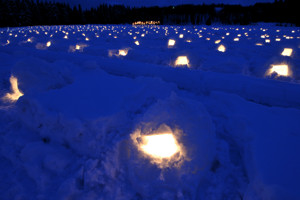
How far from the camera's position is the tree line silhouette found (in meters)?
35.5

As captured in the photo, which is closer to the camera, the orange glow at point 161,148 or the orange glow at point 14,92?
the orange glow at point 161,148

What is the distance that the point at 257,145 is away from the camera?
2.09 metres

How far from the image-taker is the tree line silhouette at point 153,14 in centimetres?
3553

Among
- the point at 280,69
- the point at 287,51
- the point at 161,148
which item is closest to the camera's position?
the point at 161,148

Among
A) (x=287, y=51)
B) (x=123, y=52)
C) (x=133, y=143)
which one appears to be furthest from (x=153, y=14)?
(x=133, y=143)

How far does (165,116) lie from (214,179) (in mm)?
1094

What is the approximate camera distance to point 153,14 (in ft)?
169

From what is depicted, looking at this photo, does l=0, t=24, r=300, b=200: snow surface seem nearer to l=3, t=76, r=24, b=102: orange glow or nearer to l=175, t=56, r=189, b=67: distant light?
l=3, t=76, r=24, b=102: orange glow

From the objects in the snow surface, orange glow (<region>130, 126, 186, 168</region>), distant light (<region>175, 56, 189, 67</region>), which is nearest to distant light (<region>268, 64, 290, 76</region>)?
the snow surface

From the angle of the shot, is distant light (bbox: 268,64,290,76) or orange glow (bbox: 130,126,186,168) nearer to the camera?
orange glow (bbox: 130,126,186,168)

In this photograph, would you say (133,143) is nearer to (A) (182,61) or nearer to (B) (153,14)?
(A) (182,61)

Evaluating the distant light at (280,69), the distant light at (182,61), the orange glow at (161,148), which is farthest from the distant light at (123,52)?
the orange glow at (161,148)

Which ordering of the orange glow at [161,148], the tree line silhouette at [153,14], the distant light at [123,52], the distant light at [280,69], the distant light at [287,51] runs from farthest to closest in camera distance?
the tree line silhouette at [153,14]
the distant light at [123,52]
the distant light at [287,51]
the distant light at [280,69]
the orange glow at [161,148]

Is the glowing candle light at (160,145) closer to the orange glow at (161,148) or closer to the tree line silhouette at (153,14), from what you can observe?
the orange glow at (161,148)
